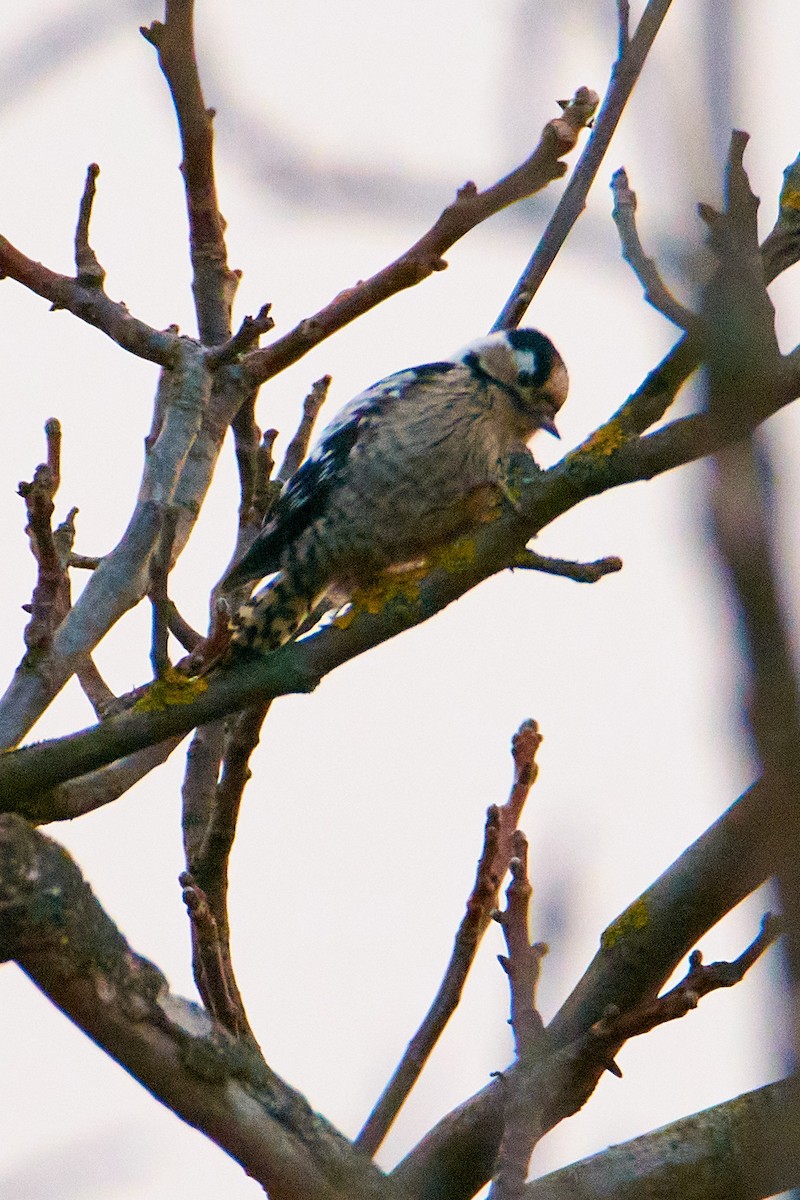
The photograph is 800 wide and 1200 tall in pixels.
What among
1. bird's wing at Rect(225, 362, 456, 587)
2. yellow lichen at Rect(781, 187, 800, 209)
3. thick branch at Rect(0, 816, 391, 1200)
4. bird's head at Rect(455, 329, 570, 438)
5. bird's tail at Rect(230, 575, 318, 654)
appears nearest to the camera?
thick branch at Rect(0, 816, 391, 1200)

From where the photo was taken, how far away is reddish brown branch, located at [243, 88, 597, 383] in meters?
3.34

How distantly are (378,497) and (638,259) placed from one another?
213cm

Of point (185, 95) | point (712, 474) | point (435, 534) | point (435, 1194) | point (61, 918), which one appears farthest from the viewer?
point (435, 534)

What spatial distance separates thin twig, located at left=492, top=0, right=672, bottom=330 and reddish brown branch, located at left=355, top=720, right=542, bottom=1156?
1402mm

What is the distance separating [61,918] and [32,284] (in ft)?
7.30

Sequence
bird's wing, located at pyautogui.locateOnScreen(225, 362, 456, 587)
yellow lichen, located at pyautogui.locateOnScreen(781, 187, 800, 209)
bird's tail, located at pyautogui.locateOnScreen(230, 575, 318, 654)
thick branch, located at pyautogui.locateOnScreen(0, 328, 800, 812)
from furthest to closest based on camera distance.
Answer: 1. bird's wing, located at pyautogui.locateOnScreen(225, 362, 456, 587)
2. bird's tail, located at pyautogui.locateOnScreen(230, 575, 318, 654)
3. yellow lichen, located at pyautogui.locateOnScreen(781, 187, 800, 209)
4. thick branch, located at pyautogui.locateOnScreen(0, 328, 800, 812)

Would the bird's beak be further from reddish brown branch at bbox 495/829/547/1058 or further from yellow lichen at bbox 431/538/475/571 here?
reddish brown branch at bbox 495/829/547/1058

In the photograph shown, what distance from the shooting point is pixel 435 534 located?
4988mm

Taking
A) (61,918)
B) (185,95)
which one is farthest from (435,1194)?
(185,95)

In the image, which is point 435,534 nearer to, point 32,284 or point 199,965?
point 32,284

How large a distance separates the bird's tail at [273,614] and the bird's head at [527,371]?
1232 millimetres

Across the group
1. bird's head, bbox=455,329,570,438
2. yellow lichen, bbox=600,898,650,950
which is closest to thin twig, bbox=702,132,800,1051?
yellow lichen, bbox=600,898,650,950

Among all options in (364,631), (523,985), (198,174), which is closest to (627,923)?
(523,985)

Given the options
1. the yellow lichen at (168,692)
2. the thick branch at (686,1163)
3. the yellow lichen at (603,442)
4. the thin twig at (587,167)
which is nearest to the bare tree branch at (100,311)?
the thin twig at (587,167)
